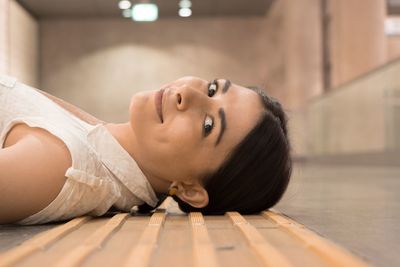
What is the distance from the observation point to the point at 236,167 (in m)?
2.45

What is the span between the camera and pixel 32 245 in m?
1.53

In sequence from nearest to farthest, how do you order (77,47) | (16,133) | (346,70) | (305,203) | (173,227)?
(173,227) < (16,133) < (305,203) < (346,70) < (77,47)

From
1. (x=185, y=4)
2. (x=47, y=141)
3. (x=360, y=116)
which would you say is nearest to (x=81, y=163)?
(x=47, y=141)

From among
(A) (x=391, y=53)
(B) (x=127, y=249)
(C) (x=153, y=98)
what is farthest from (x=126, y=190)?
(A) (x=391, y=53)

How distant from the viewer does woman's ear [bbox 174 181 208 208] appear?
2533 millimetres

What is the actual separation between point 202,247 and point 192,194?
1.03m

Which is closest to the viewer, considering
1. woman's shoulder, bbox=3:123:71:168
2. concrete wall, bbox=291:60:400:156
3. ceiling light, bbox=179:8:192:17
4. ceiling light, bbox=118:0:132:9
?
woman's shoulder, bbox=3:123:71:168

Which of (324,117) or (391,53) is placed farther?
(391,53)

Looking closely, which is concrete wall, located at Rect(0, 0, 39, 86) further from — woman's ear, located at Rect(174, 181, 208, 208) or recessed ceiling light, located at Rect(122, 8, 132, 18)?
woman's ear, located at Rect(174, 181, 208, 208)

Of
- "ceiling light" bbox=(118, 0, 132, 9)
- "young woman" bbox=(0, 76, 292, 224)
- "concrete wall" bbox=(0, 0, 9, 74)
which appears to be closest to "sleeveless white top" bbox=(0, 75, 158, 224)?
"young woman" bbox=(0, 76, 292, 224)

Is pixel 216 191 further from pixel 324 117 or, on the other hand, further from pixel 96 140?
pixel 324 117

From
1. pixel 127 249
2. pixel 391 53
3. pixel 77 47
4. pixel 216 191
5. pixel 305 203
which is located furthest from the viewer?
pixel 391 53

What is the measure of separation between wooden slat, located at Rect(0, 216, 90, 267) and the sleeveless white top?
16 cm

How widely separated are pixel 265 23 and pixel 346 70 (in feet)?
15.7
